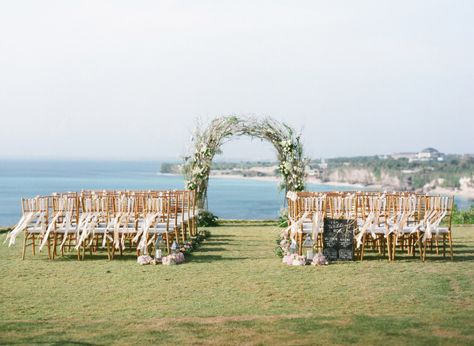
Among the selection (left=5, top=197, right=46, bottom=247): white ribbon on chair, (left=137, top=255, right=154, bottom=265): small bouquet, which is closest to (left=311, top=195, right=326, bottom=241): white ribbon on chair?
(left=137, top=255, right=154, bottom=265): small bouquet

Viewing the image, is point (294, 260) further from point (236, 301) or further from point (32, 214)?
point (32, 214)

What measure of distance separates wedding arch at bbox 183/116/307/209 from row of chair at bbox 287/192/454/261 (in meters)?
5.89

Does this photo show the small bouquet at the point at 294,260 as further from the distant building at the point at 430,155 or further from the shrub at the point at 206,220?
the distant building at the point at 430,155

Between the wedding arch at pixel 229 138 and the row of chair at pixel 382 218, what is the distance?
589 cm

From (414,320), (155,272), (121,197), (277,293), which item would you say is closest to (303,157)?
(121,197)

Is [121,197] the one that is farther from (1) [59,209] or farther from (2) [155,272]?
(2) [155,272]

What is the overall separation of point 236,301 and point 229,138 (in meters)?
12.0

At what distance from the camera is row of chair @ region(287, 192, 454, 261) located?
12.7 metres

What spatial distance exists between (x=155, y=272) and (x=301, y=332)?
177 inches

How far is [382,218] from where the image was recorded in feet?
45.9

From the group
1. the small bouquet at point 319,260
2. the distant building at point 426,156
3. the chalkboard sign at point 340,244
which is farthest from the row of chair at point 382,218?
the distant building at point 426,156

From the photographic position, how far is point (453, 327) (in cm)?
758

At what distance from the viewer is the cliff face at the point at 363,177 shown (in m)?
60.0

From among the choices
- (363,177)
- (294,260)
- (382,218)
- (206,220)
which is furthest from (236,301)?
(363,177)
